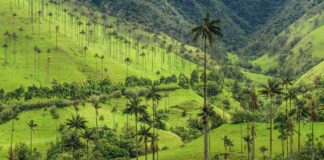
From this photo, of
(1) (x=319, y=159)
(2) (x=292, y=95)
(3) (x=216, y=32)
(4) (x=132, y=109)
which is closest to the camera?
(3) (x=216, y=32)

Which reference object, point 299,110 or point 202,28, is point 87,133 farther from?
point 202,28

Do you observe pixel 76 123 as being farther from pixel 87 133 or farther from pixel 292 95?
pixel 292 95

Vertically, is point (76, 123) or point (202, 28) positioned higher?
point (202, 28)

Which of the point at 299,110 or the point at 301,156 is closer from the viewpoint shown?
the point at 299,110

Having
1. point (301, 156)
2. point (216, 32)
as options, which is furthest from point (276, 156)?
point (216, 32)

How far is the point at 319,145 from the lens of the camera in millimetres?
199250

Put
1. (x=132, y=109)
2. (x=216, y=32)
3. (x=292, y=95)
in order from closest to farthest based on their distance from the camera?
1. (x=216, y=32)
2. (x=292, y=95)
3. (x=132, y=109)

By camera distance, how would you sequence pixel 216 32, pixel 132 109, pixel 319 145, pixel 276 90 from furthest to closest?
pixel 319 145
pixel 132 109
pixel 276 90
pixel 216 32

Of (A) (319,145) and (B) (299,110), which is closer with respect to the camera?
→ (B) (299,110)

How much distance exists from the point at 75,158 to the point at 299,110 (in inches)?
3308

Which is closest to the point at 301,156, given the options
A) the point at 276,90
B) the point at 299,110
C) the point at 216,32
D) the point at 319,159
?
the point at 319,159

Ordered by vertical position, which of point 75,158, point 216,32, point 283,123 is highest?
point 216,32

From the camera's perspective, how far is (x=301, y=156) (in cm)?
18938

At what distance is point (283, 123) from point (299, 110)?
1057 inches
